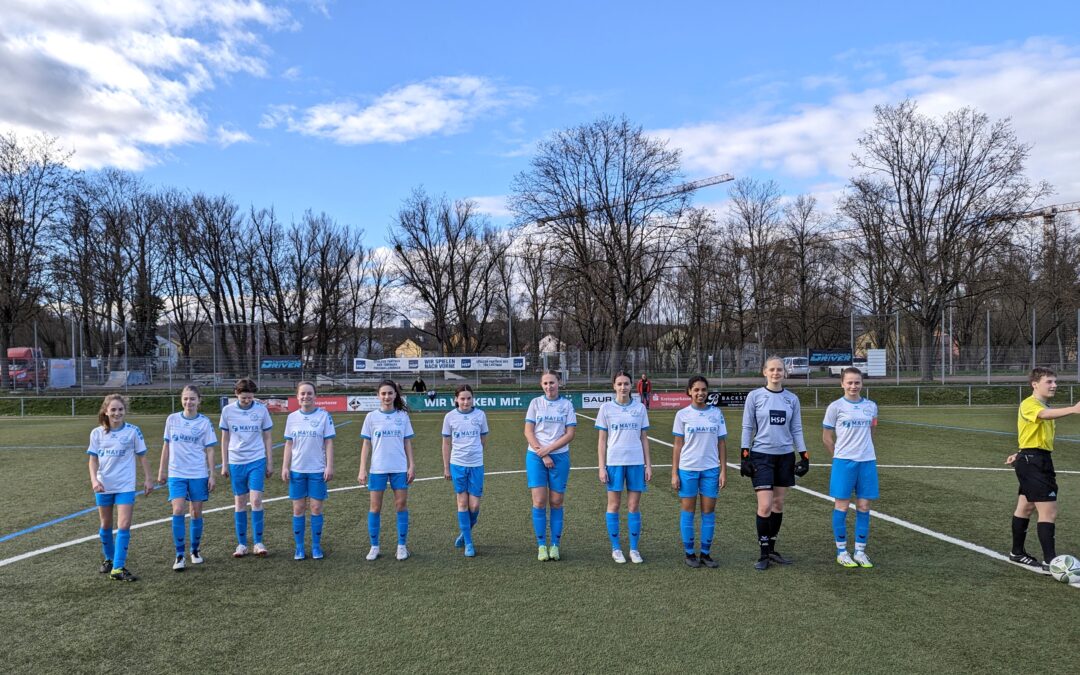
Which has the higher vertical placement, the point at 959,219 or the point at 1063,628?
the point at 959,219

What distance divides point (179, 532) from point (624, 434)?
4.44 m

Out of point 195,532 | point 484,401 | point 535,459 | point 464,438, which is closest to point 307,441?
point 195,532

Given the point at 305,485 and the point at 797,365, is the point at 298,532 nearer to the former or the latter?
the point at 305,485

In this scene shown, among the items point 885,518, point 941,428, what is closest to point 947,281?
point 941,428

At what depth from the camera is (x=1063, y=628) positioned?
4605mm

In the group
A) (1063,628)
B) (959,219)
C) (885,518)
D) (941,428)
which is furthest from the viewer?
(959,219)

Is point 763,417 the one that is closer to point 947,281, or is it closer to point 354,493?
point 354,493

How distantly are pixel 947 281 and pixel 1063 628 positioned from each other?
119ft

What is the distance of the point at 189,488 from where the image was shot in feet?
20.7

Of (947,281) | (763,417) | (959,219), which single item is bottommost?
(763,417)

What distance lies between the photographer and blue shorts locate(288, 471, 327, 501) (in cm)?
659

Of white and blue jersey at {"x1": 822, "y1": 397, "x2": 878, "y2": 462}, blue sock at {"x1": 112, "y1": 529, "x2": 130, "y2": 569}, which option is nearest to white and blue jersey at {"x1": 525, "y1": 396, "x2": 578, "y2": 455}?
white and blue jersey at {"x1": 822, "y1": 397, "x2": 878, "y2": 462}

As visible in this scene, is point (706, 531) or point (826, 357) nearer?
point (706, 531)

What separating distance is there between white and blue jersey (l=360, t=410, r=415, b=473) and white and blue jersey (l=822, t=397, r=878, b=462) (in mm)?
4175
